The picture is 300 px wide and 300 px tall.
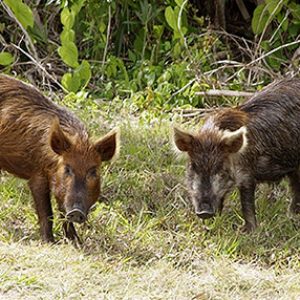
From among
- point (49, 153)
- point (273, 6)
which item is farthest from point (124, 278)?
point (273, 6)

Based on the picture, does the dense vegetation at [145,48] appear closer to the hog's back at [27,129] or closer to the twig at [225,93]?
the twig at [225,93]

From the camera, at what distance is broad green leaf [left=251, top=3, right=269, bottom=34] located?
10288 mm

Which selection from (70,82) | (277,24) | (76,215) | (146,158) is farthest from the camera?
(277,24)

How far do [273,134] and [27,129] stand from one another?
1.86 m

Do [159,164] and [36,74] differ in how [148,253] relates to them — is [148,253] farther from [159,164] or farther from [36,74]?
[36,74]

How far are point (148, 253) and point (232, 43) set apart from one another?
4.76 m

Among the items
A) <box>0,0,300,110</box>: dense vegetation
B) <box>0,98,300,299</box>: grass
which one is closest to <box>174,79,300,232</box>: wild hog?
<box>0,98,300,299</box>: grass

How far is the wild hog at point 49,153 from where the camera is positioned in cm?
718

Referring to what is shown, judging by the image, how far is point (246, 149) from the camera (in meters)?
7.57

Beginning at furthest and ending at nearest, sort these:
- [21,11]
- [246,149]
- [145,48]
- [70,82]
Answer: [145,48] → [70,82] → [21,11] → [246,149]

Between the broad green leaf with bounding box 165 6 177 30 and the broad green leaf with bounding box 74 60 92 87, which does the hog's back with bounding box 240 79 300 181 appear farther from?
the broad green leaf with bounding box 74 60 92 87

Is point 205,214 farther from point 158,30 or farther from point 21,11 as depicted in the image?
point 158,30

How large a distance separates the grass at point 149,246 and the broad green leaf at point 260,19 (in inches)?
79.7

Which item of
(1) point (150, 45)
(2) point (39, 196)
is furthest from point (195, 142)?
(1) point (150, 45)
